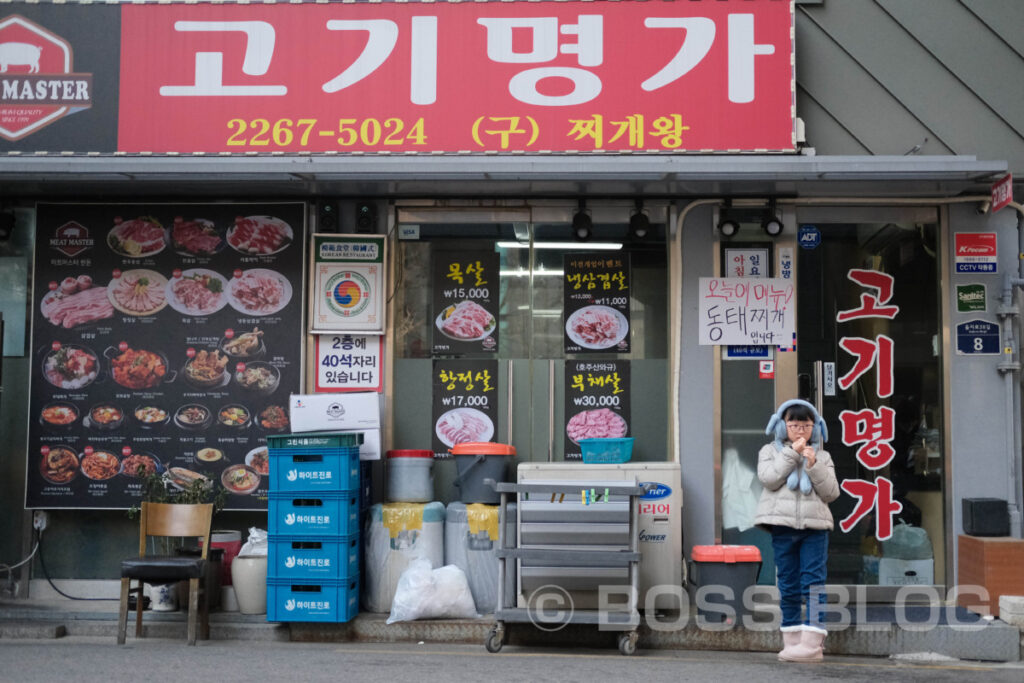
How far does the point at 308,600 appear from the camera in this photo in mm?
8539

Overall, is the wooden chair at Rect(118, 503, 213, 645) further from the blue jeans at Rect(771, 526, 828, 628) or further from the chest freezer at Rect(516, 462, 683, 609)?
the blue jeans at Rect(771, 526, 828, 628)

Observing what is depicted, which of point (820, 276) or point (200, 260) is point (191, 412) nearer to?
point (200, 260)

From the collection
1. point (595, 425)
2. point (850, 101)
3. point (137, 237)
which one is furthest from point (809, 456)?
point (137, 237)

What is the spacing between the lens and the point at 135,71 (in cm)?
962

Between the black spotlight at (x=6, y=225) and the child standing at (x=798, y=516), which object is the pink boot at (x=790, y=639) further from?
the black spotlight at (x=6, y=225)

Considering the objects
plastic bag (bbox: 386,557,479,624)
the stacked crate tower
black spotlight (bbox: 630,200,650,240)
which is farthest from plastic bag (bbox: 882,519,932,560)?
the stacked crate tower

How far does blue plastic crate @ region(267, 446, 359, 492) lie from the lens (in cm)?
863

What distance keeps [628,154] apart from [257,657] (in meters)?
5.22

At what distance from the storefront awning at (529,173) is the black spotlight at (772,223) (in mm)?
190

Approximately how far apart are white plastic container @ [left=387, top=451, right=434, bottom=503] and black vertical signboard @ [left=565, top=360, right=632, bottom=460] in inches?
52.7

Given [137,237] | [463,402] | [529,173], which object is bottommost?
[463,402]

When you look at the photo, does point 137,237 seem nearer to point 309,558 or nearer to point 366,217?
point 366,217

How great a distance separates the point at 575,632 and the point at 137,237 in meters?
5.39

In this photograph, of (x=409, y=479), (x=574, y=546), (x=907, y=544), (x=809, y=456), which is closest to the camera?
(x=809, y=456)
